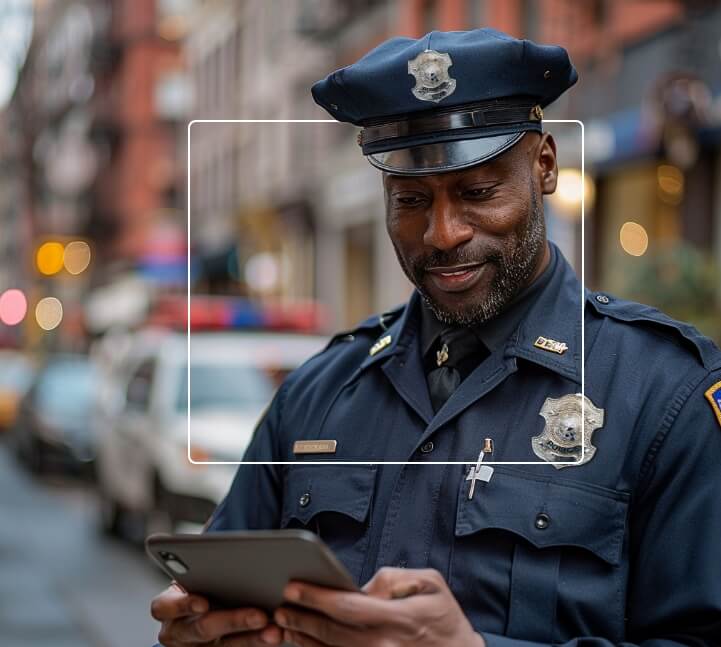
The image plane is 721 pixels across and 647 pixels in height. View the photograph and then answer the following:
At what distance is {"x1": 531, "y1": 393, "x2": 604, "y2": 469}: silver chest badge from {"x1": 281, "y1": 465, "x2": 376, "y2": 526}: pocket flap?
1.02ft

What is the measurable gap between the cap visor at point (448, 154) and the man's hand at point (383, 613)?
0.65m

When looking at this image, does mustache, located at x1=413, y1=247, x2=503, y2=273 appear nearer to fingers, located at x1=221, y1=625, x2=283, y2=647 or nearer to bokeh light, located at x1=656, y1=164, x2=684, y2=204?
fingers, located at x1=221, y1=625, x2=283, y2=647

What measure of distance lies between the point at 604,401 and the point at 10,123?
112ft

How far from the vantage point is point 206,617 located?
180 centimetres

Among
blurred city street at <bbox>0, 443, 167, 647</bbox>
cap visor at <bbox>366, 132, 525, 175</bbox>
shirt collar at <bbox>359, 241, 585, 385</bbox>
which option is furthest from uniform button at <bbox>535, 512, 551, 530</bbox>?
blurred city street at <bbox>0, 443, 167, 647</bbox>

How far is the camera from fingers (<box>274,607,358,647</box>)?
66.8 inches

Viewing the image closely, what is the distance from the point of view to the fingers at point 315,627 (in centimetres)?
170

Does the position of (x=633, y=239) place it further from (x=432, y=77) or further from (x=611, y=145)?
(x=432, y=77)

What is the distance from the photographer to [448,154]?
2.02 m

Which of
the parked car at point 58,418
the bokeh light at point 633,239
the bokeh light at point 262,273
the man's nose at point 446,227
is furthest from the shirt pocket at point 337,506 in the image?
the bokeh light at point 262,273

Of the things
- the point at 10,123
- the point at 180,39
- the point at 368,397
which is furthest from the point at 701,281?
the point at 180,39

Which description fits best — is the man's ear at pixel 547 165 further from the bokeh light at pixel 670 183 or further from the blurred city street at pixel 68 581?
the bokeh light at pixel 670 183

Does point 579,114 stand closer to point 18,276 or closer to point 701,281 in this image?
point 701,281

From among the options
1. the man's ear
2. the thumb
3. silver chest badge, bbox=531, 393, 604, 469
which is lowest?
the thumb
